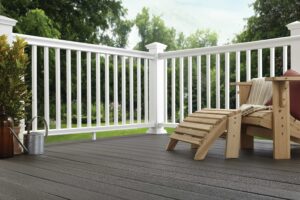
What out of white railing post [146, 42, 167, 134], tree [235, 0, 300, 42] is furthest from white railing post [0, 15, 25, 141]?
tree [235, 0, 300, 42]

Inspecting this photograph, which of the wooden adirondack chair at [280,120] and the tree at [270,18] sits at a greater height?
the tree at [270,18]

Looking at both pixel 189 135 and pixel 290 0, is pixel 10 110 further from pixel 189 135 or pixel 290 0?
pixel 290 0

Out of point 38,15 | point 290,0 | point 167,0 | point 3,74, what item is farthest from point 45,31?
point 167,0

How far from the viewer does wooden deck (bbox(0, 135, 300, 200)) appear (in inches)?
68.1

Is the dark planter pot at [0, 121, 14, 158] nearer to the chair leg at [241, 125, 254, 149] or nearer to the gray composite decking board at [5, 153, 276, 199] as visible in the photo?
the gray composite decking board at [5, 153, 276, 199]

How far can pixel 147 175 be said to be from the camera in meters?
2.17

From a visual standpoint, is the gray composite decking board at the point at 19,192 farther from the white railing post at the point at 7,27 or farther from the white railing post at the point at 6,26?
the white railing post at the point at 6,26

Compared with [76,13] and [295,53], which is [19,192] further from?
[76,13]

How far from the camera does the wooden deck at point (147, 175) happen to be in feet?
5.68

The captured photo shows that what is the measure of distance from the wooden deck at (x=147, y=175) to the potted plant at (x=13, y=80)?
403 mm

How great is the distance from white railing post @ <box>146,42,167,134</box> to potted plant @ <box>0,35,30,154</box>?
2091mm

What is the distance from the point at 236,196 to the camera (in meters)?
1.67

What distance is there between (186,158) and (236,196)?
117 centimetres

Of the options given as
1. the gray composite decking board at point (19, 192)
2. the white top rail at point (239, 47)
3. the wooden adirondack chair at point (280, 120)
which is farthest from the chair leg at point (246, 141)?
the gray composite decking board at point (19, 192)
